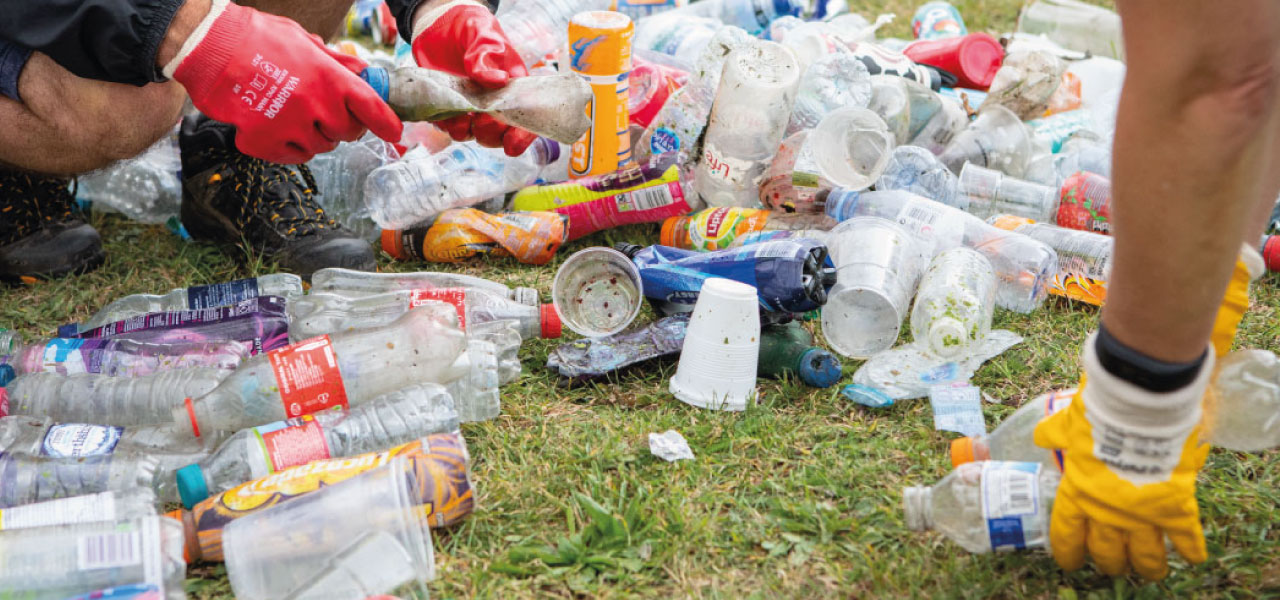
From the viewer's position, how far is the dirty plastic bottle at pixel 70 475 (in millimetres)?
1927

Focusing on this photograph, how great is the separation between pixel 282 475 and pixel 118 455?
376 millimetres

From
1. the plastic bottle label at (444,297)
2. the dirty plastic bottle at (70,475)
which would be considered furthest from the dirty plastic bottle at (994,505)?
the dirty plastic bottle at (70,475)

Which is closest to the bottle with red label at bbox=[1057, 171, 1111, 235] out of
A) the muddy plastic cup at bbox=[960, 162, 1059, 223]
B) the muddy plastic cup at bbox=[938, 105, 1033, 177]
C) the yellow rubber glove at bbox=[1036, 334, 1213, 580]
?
the muddy plastic cup at bbox=[960, 162, 1059, 223]

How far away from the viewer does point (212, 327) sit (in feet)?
8.05

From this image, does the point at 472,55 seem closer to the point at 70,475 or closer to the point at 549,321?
the point at 549,321

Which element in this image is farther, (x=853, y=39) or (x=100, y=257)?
(x=853, y=39)

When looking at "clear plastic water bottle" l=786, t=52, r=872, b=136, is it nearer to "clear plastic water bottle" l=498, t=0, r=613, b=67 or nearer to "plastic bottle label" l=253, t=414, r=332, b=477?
"clear plastic water bottle" l=498, t=0, r=613, b=67

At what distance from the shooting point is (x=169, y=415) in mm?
2221

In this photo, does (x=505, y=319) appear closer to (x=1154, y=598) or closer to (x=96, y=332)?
(x=96, y=332)

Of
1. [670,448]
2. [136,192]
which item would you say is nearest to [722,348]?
[670,448]

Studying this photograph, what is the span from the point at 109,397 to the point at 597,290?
117cm

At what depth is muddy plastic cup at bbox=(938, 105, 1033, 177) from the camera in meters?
3.40

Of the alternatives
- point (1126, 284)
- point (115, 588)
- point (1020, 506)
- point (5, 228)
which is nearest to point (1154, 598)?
point (1020, 506)

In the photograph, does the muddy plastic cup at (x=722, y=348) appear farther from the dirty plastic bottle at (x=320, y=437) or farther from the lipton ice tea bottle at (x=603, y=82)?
the lipton ice tea bottle at (x=603, y=82)
